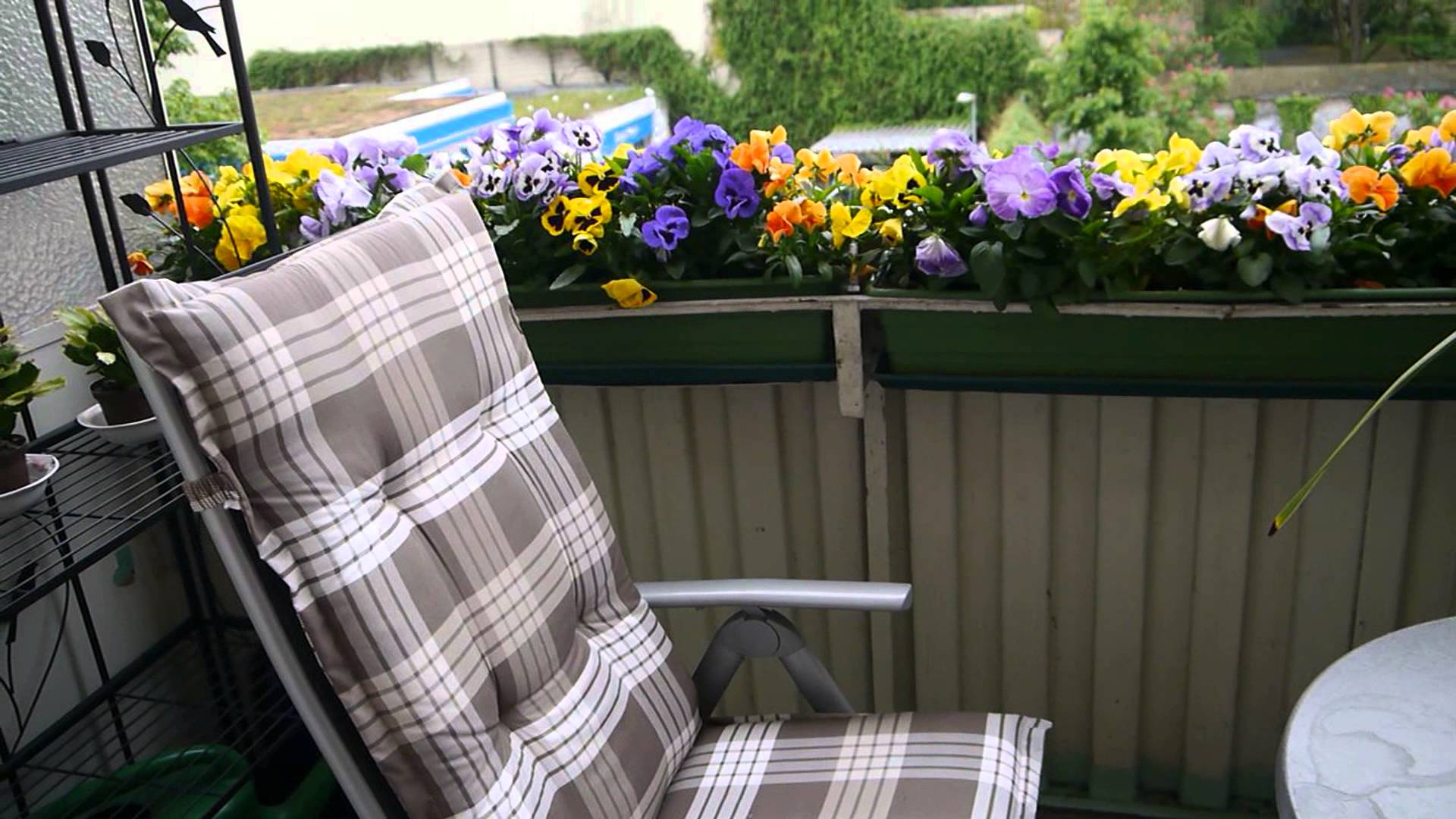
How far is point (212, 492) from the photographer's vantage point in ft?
3.05

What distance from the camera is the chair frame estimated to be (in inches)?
36.7

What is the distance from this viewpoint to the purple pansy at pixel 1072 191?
136 cm

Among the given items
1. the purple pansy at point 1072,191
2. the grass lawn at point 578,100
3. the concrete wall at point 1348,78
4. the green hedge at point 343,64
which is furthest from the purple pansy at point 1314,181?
the green hedge at point 343,64

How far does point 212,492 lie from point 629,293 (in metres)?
0.69

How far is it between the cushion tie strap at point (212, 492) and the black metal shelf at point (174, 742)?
565 mm

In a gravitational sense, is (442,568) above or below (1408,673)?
above

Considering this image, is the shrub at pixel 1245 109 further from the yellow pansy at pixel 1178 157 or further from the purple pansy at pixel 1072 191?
the purple pansy at pixel 1072 191

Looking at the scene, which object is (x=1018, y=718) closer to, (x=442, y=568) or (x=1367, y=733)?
(x=1367, y=733)

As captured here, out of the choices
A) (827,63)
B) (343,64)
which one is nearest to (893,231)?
(827,63)

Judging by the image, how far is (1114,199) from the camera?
1.38 metres

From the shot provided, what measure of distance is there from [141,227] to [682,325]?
92cm

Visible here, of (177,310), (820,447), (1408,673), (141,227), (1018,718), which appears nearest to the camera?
(177,310)

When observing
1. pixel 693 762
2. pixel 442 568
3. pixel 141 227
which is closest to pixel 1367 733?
pixel 693 762

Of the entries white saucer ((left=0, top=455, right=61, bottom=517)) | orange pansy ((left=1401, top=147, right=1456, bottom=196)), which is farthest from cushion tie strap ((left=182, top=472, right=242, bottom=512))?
orange pansy ((left=1401, top=147, right=1456, bottom=196))
